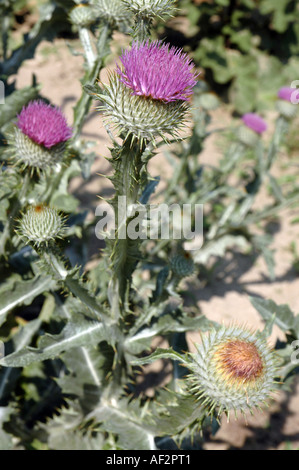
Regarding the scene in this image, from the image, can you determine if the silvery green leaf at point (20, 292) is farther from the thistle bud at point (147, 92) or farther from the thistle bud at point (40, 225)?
the thistle bud at point (147, 92)

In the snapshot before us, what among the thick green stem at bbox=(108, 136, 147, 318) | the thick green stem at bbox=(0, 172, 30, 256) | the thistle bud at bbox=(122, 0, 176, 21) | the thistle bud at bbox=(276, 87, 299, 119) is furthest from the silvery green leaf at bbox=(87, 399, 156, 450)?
the thistle bud at bbox=(276, 87, 299, 119)

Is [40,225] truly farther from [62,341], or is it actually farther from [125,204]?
[62,341]

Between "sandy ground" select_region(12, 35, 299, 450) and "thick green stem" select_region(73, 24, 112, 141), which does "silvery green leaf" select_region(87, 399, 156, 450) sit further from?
"thick green stem" select_region(73, 24, 112, 141)

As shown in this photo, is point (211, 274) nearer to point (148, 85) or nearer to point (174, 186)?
point (174, 186)

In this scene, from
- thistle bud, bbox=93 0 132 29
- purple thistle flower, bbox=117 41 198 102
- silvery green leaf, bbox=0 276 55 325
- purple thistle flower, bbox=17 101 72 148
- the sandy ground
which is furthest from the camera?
the sandy ground

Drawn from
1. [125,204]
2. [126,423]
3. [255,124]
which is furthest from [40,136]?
[255,124]

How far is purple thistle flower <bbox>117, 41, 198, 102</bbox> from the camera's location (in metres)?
1.68

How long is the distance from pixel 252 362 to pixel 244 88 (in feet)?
21.9

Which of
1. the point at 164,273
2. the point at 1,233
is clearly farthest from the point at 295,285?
A: the point at 1,233

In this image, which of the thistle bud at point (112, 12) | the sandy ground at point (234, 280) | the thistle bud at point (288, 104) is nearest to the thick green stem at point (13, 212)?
the sandy ground at point (234, 280)

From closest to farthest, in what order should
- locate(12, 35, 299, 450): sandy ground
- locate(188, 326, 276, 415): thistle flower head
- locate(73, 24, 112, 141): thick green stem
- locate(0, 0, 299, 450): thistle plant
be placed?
1. locate(0, 0, 299, 450): thistle plant
2. locate(188, 326, 276, 415): thistle flower head
3. locate(73, 24, 112, 141): thick green stem
4. locate(12, 35, 299, 450): sandy ground

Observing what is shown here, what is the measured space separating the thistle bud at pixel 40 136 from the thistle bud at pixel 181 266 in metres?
0.87

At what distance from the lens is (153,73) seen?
1.67 m

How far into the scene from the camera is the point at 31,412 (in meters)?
3.20
